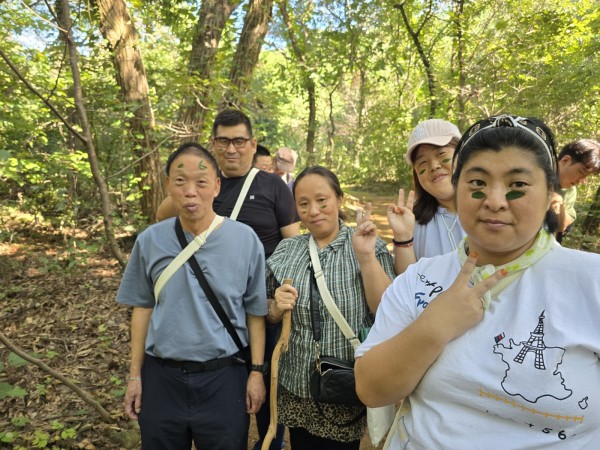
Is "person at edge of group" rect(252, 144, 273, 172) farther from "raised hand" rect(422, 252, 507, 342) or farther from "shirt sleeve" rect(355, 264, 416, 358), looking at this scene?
"raised hand" rect(422, 252, 507, 342)

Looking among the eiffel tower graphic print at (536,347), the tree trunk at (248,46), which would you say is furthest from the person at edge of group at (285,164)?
the eiffel tower graphic print at (536,347)

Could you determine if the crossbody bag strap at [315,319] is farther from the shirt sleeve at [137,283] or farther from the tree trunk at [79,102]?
the tree trunk at [79,102]

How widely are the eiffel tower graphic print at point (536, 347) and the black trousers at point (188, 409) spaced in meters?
1.50

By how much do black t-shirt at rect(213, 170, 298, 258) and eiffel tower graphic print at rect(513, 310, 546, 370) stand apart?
6.63 feet

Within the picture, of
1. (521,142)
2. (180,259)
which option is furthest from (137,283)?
(521,142)

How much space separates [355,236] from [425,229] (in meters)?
0.49

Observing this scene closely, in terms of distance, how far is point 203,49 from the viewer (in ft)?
18.9

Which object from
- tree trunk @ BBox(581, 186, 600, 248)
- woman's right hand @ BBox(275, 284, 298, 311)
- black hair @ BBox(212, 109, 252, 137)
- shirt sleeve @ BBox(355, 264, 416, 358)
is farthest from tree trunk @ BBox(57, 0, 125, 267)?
tree trunk @ BBox(581, 186, 600, 248)

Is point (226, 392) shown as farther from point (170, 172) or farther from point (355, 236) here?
point (170, 172)

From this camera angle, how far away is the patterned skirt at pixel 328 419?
197cm

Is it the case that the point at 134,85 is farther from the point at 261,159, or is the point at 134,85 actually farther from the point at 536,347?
the point at 536,347

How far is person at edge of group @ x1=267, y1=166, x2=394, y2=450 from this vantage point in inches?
75.7

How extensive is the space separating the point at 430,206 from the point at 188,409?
1727 millimetres

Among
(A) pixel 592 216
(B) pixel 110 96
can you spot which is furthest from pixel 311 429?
(A) pixel 592 216
